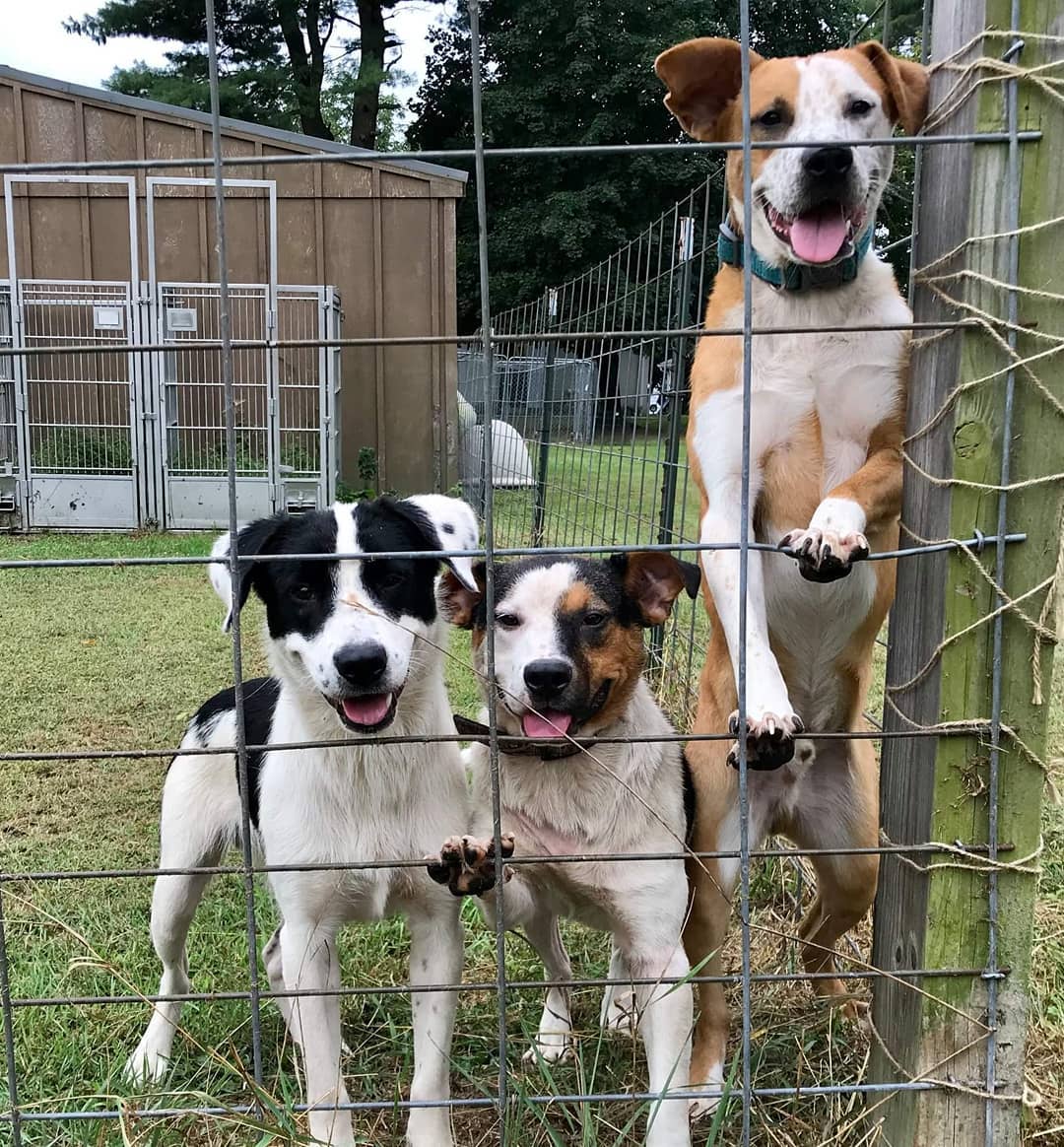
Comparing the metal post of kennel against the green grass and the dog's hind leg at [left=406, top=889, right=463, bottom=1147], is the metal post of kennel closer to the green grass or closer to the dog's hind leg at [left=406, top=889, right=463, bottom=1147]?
the green grass

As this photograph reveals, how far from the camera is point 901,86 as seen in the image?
212cm

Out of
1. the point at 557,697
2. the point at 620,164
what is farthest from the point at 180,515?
the point at 620,164

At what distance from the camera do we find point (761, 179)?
2217mm

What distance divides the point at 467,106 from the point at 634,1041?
66.8 feet

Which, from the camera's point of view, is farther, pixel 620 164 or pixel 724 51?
pixel 620 164

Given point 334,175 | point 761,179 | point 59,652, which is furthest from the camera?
point 334,175

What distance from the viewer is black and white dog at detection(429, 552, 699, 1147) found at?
213 cm

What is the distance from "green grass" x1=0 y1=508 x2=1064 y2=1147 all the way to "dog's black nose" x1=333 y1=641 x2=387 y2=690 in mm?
361

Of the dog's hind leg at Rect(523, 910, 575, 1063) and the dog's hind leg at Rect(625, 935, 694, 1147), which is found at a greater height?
the dog's hind leg at Rect(625, 935, 694, 1147)

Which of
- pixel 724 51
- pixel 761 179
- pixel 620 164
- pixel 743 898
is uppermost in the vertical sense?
pixel 620 164

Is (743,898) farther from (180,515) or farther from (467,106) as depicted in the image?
(467,106)

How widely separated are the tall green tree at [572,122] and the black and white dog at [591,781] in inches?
598

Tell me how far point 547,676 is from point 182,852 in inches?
39.4

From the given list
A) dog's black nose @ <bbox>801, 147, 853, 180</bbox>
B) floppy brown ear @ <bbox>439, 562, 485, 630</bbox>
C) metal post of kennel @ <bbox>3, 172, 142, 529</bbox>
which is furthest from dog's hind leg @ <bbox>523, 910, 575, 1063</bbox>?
metal post of kennel @ <bbox>3, 172, 142, 529</bbox>
